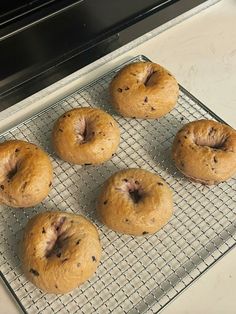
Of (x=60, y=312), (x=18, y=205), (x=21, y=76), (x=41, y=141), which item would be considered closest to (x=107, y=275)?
(x=60, y=312)

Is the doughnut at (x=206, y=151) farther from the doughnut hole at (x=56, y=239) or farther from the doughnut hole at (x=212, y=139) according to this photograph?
the doughnut hole at (x=56, y=239)

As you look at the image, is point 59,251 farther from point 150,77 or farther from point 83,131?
point 150,77

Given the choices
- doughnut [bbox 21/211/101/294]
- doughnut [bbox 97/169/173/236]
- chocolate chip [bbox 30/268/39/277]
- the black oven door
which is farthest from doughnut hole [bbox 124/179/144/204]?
the black oven door

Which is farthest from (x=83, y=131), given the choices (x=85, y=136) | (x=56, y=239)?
(x=56, y=239)

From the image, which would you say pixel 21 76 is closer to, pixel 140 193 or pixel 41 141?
pixel 41 141

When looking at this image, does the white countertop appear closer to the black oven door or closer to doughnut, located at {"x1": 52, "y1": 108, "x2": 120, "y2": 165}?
the black oven door
